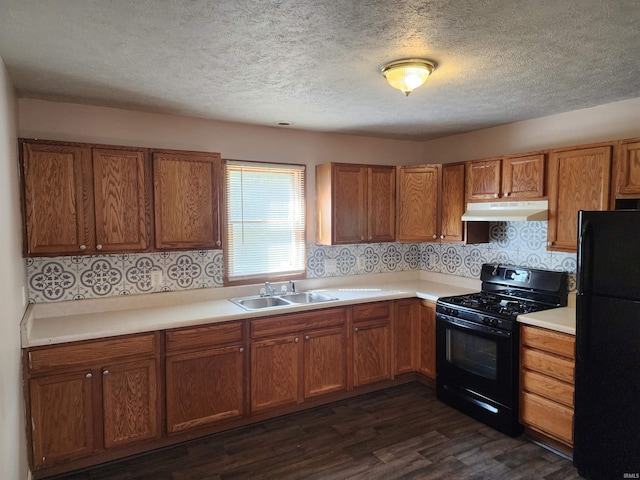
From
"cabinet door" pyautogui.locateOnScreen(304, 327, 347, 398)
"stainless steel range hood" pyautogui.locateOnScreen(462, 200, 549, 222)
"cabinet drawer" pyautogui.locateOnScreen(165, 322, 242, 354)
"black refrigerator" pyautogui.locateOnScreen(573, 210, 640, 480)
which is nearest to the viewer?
"black refrigerator" pyautogui.locateOnScreen(573, 210, 640, 480)

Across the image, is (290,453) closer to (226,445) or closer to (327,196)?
(226,445)

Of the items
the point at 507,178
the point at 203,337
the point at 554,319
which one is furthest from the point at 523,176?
the point at 203,337

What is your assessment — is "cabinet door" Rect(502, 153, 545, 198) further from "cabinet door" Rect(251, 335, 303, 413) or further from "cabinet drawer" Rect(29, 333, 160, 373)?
"cabinet drawer" Rect(29, 333, 160, 373)

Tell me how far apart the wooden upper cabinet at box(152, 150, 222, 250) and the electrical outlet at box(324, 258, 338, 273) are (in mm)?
1259

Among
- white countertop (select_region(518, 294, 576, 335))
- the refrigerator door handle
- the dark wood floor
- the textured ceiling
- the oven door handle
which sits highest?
the textured ceiling

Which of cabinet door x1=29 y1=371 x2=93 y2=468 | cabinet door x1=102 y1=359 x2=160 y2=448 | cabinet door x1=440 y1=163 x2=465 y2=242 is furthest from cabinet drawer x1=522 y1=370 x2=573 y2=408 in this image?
cabinet door x1=29 y1=371 x2=93 y2=468

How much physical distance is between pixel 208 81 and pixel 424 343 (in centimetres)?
287

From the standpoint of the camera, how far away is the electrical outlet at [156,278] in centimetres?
326

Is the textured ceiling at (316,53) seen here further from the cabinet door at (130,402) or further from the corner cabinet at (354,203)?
the cabinet door at (130,402)

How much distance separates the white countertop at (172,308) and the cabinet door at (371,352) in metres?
0.27

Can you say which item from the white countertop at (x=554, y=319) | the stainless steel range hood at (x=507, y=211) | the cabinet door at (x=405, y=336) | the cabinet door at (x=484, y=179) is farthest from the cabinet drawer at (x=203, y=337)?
the cabinet door at (x=484, y=179)

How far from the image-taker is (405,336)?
3.89 m

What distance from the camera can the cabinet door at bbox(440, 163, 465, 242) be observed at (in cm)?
379

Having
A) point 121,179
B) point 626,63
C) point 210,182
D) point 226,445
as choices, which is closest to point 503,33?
point 626,63
